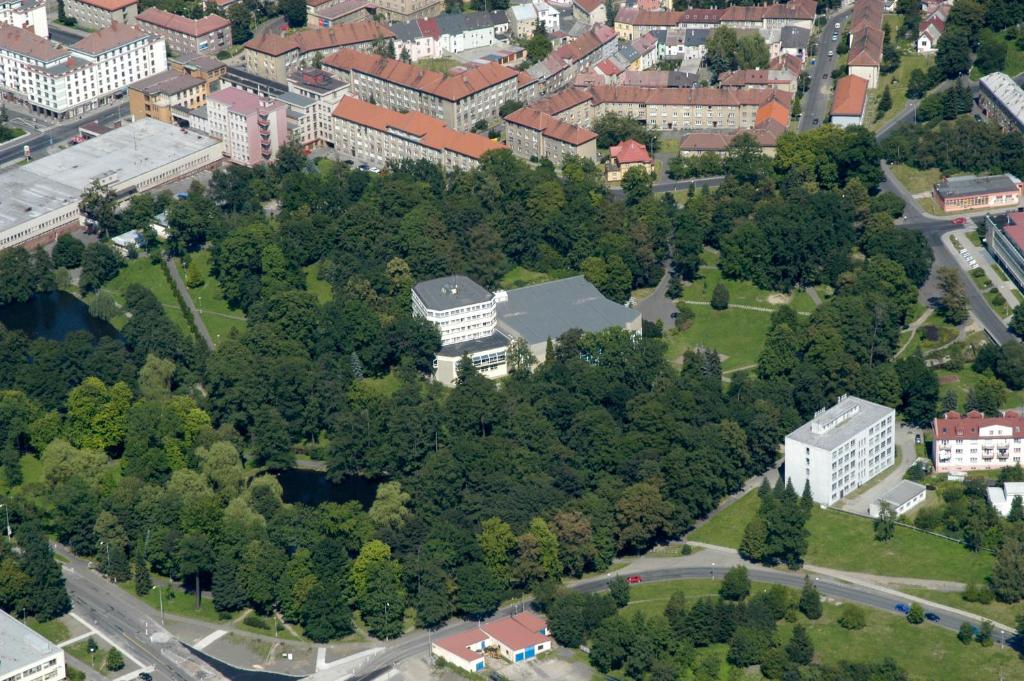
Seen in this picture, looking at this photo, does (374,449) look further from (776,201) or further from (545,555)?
(776,201)

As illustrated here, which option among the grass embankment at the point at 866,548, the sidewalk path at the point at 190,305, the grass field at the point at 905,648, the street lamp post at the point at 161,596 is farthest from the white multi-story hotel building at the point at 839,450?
the sidewalk path at the point at 190,305

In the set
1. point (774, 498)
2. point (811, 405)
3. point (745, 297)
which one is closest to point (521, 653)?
point (774, 498)

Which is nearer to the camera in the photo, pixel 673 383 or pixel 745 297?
pixel 673 383

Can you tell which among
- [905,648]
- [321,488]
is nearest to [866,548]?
[905,648]

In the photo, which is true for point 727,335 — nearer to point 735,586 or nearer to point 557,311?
point 557,311

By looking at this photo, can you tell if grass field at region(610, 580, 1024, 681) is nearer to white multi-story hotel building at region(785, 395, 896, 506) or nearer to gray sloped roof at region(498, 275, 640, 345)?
white multi-story hotel building at region(785, 395, 896, 506)

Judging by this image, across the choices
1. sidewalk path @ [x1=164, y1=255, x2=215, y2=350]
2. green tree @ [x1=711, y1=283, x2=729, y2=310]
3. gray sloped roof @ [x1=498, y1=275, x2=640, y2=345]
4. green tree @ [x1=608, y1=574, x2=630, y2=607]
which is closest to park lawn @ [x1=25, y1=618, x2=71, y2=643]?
green tree @ [x1=608, y1=574, x2=630, y2=607]

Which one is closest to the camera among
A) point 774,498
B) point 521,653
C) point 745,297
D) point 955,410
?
point 521,653
